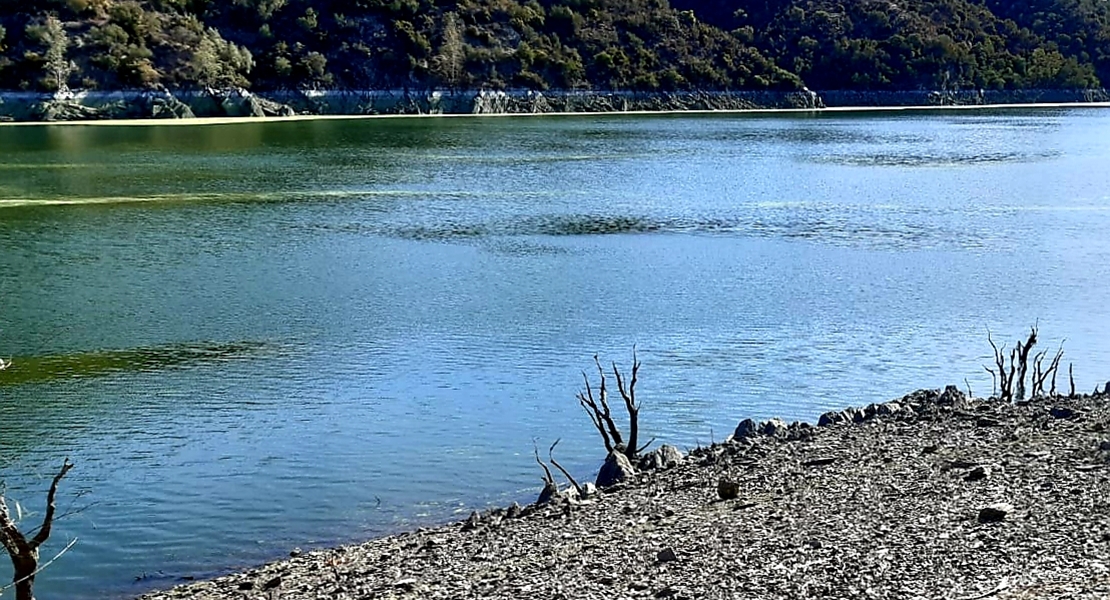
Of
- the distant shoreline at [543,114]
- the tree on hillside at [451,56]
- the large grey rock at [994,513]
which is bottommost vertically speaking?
the distant shoreline at [543,114]

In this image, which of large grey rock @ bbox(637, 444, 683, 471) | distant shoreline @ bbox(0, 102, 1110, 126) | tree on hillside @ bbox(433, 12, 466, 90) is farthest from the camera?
tree on hillside @ bbox(433, 12, 466, 90)

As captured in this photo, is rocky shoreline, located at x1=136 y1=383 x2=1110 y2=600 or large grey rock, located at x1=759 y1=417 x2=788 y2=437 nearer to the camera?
rocky shoreline, located at x1=136 y1=383 x2=1110 y2=600

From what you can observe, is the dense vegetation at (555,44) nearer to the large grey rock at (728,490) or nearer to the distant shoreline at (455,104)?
the distant shoreline at (455,104)

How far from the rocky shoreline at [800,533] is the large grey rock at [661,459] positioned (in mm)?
29

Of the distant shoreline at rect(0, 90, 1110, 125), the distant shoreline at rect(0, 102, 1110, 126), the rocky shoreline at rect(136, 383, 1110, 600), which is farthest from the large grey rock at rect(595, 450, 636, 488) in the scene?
the distant shoreline at rect(0, 90, 1110, 125)

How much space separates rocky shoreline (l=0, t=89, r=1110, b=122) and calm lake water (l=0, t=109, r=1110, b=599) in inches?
2259

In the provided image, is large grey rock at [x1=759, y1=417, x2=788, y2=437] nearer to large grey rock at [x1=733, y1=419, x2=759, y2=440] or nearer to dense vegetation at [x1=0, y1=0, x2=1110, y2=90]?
large grey rock at [x1=733, y1=419, x2=759, y2=440]

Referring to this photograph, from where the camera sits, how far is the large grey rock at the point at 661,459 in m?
14.1

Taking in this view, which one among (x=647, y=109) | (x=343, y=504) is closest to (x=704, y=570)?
(x=343, y=504)

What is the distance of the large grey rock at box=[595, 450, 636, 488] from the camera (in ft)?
44.9

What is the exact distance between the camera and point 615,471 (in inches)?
543

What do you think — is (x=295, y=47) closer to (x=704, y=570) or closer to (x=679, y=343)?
(x=679, y=343)

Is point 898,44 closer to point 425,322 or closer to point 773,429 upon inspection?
point 425,322

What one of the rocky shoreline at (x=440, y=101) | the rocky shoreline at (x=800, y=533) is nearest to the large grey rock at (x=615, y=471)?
the rocky shoreline at (x=800, y=533)
